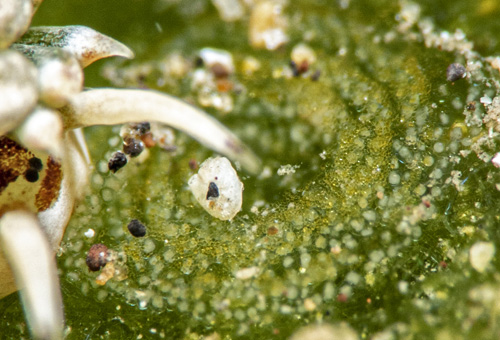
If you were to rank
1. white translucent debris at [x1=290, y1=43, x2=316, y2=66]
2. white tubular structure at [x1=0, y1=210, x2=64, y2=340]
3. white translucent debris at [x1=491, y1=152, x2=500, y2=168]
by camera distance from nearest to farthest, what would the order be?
white tubular structure at [x1=0, y1=210, x2=64, y2=340], white translucent debris at [x1=491, y1=152, x2=500, y2=168], white translucent debris at [x1=290, y1=43, x2=316, y2=66]

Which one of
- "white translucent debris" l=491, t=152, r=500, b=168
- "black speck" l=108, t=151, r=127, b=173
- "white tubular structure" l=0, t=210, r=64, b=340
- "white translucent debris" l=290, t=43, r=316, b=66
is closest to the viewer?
"white tubular structure" l=0, t=210, r=64, b=340

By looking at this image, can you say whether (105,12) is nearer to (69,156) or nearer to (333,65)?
(69,156)

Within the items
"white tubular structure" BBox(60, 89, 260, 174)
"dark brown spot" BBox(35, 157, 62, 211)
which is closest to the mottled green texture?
"dark brown spot" BBox(35, 157, 62, 211)

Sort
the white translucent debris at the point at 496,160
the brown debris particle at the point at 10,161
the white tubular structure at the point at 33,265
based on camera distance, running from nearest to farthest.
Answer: the white tubular structure at the point at 33,265 < the brown debris particle at the point at 10,161 < the white translucent debris at the point at 496,160

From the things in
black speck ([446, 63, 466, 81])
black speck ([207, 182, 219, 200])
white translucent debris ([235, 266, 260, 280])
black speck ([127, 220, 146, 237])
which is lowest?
black speck ([127, 220, 146, 237])

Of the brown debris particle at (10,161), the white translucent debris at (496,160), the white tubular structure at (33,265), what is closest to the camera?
the white tubular structure at (33,265)

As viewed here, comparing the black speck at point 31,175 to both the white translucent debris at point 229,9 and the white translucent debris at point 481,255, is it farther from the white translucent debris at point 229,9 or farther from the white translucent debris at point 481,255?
the white translucent debris at point 481,255

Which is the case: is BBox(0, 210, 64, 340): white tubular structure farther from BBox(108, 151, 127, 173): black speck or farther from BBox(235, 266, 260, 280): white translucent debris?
BBox(235, 266, 260, 280): white translucent debris

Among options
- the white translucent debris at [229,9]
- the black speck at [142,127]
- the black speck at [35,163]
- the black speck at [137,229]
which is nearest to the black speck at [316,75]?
the white translucent debris at [229,9]
